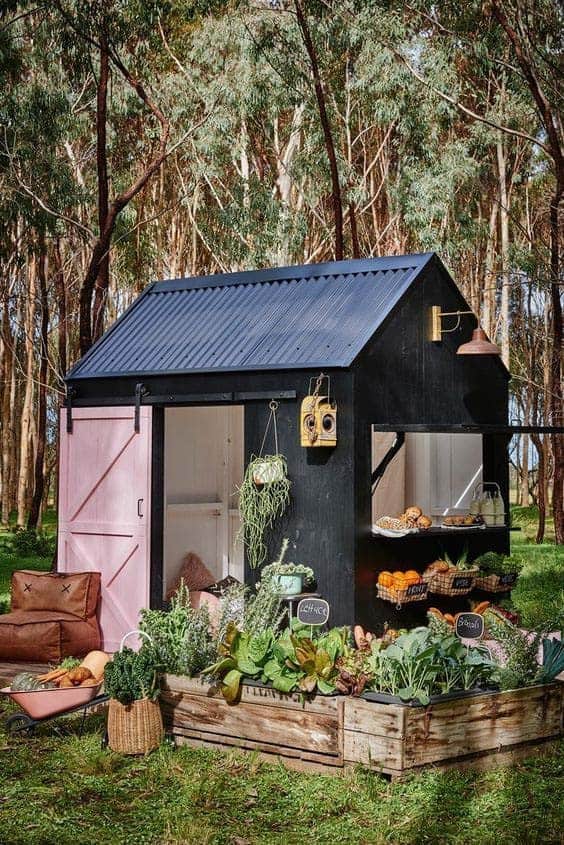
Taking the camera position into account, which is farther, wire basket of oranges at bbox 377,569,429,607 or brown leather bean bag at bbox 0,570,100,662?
brown leather bean bag at bbox 0,570,100,662

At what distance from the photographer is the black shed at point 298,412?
874cm

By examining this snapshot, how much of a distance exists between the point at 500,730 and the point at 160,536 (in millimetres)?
3918

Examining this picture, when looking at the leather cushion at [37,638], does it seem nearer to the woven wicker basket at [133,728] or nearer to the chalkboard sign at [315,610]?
the chalkboard sign at [315,610]

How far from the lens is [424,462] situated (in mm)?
10742

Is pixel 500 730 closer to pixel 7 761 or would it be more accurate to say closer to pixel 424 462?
pixel 7 761

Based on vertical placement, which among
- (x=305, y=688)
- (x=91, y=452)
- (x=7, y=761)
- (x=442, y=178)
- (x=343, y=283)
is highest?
(x=442, y=178)

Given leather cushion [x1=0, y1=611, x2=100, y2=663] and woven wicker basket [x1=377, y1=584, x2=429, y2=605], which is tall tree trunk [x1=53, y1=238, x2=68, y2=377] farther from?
woven wicker basket [x1=377, y1=584, x2=429, y2=605]

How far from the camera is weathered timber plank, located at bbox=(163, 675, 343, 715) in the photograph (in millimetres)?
6480

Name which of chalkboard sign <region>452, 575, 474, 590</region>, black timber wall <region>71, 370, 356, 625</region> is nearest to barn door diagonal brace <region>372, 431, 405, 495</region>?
black timber wall <region>71, 370, 356, 625</region>

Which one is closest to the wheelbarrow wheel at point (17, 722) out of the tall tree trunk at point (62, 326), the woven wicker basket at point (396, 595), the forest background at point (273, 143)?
the woven wicker basket at point (396, 595)

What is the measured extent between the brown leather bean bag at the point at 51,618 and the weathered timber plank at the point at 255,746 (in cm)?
254

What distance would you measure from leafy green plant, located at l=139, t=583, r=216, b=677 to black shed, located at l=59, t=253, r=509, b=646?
1.58 metres

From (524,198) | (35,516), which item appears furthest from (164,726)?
(524,198)

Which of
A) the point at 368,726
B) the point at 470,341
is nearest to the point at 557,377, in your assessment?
the point at 470,341
